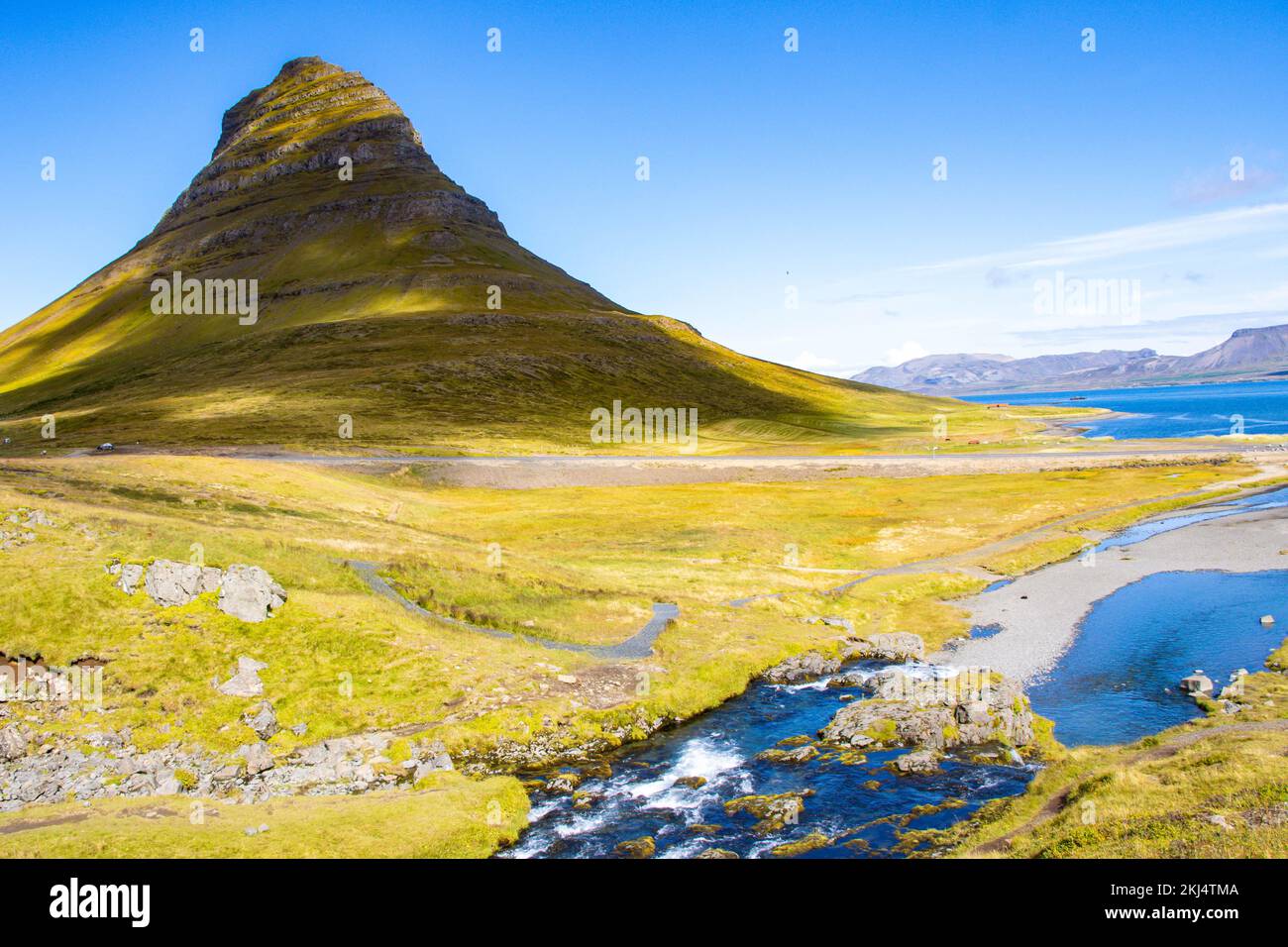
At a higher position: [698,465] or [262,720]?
[698,465]

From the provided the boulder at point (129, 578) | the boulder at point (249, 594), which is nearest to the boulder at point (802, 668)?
the boulder at point (249, 594)

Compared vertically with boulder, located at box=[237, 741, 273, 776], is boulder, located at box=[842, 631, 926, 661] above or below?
below

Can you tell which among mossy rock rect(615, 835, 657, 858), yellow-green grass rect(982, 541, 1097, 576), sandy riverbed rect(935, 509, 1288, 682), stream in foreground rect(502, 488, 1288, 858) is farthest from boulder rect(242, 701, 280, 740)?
yellow-green grass rect(982, 541, 1097, 576)

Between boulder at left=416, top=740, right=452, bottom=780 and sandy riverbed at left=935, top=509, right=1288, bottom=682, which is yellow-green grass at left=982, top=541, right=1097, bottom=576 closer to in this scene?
sandy riverbed at left=935, top=509, right=1288, bottom=682

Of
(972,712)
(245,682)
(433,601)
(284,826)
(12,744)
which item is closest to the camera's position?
(284,826)

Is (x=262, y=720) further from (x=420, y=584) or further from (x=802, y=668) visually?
(x=802, y=668)

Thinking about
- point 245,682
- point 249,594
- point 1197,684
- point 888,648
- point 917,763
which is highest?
point 249,594
